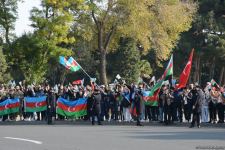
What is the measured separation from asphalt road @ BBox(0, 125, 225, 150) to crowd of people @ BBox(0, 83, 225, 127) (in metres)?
3.82

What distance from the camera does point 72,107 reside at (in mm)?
31047

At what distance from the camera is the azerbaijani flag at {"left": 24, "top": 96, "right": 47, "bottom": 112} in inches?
1248

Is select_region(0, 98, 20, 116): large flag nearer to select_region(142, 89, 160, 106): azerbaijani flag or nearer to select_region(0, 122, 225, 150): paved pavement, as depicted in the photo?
select_region(142, 89, 160, 106): azerbaijani flag

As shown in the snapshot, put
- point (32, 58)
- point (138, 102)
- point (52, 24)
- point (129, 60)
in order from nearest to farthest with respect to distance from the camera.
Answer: point (138, 102) → point (52, 24) → point (32, 58) → point (129, 60)

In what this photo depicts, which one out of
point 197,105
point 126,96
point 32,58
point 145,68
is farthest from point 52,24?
point 145,68

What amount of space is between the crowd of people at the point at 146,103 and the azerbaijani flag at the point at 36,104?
0.33 meters

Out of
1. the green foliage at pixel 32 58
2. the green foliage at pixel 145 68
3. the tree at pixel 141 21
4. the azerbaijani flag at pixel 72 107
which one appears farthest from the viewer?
the green foliage at pixel 145 68

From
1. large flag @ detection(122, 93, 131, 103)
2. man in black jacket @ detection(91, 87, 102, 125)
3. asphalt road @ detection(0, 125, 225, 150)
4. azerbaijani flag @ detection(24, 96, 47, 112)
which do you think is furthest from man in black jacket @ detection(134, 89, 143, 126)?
azerbaijani flag @ detection(24, 96, 47, 112)

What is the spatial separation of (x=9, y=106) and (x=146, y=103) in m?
7.88

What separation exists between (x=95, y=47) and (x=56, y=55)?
10104 millimetres

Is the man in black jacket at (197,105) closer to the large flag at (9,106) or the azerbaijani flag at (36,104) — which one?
the azerbaijani flag at (36,104)

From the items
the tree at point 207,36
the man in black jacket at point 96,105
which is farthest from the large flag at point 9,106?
the tree at point 207,36

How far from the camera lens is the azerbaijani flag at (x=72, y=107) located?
3086cm

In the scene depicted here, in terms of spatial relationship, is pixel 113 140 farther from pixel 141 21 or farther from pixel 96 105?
pixel 141 21
